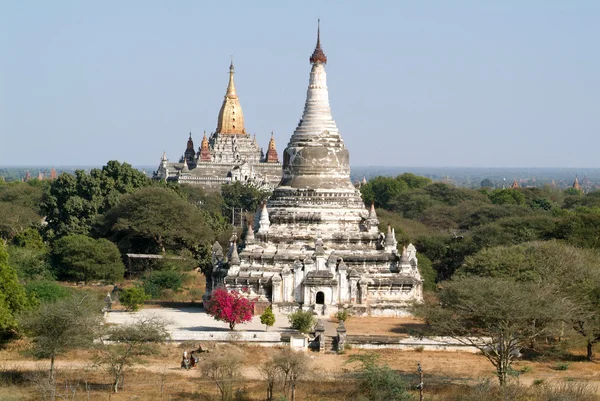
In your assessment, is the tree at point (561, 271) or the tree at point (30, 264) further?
the tree at point (30, 264)

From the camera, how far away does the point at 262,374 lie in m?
33.0

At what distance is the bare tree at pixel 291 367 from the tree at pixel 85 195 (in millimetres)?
36753

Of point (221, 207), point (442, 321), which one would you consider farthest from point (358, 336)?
point (221, 207)

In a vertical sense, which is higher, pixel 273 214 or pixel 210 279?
pixel 273 214

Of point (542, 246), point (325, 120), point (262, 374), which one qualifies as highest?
point (325, 120)

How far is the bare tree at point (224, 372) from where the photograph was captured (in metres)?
30.0

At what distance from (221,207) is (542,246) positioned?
5141 cm

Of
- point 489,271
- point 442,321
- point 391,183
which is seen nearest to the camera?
point 442,321

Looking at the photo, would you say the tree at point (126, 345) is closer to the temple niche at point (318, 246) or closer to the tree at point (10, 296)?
the tree at point (10, 296)

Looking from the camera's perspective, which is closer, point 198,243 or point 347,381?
point 347,381

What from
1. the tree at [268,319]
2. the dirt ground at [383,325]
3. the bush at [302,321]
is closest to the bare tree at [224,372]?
the bush at [302,321]

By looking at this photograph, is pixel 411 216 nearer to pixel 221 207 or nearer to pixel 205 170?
pixel 221 207

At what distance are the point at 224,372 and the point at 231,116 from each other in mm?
94701

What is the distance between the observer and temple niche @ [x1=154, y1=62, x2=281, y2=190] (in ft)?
395
